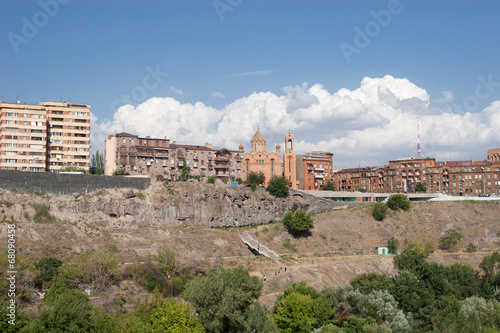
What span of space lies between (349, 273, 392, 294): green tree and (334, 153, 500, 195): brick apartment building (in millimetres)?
84861

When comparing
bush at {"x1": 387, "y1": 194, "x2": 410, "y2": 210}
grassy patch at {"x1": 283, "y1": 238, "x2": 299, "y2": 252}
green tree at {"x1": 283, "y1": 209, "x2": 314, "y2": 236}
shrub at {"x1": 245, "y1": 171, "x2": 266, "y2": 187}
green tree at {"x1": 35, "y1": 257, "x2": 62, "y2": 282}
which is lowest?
grassy patch at {"x1": 283, "y1": 238, "x2": 299, "y2": 252}

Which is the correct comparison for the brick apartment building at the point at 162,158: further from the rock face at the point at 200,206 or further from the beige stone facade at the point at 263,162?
the rock face at the point at 200,206

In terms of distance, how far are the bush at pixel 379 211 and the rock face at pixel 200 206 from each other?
11772mm

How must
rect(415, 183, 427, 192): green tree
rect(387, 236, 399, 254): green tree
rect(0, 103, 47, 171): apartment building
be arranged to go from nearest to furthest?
rect(387, 236, 399, 254): green tree, rect(0, 103, 47, 171): apartment building, rect(415, 183, 427, 192): green tree

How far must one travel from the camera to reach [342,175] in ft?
563

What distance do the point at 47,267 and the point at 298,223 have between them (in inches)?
2115

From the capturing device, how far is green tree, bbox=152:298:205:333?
4502 centimetres

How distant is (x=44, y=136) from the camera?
336 ft

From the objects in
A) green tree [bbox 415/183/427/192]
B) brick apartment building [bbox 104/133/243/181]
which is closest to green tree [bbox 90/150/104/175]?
brick apartment building [bbox 104/133/243/181]

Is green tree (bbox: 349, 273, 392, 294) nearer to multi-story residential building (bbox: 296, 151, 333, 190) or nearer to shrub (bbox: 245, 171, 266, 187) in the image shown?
shrub (bbox: 245, 171, 266, 187)

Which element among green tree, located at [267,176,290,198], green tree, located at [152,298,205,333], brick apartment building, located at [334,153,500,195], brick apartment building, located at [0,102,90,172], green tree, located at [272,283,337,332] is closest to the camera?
green tree, located at [152,298,205,333]

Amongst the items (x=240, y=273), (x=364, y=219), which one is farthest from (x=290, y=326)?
(x=364, y=219)

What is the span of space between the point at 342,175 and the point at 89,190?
10671 centimetres

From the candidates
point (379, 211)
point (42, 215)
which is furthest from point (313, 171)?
point (42, 215)
